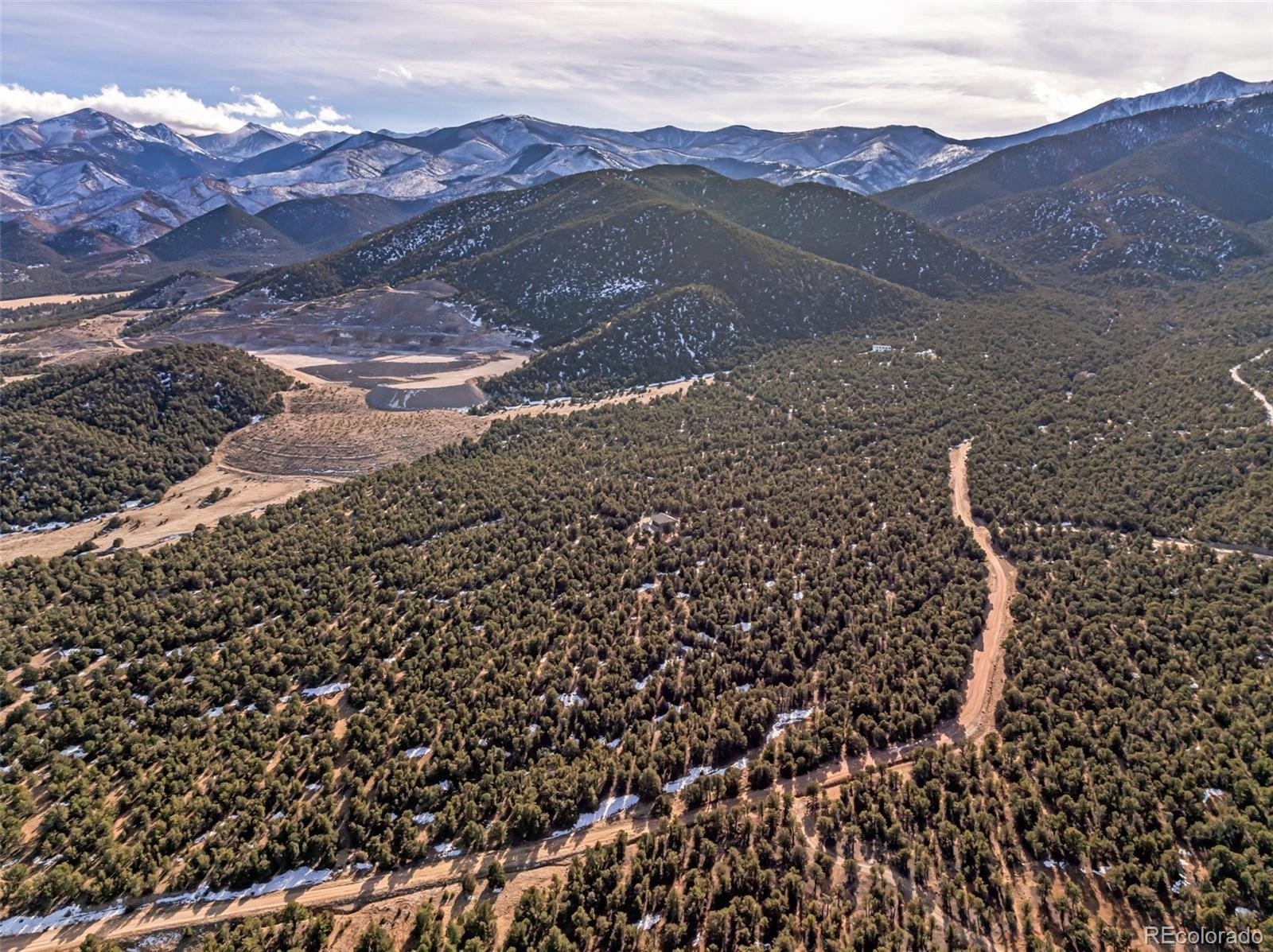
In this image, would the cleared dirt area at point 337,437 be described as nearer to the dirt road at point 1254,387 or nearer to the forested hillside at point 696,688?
the forested hillside at point 696,688

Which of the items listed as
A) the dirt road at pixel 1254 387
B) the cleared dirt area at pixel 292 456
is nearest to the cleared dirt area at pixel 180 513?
the cleared dirt area at pixel 292 456

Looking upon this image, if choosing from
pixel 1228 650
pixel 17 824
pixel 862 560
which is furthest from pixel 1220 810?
pixel 17 824

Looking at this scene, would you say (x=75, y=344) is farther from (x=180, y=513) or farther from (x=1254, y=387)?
(x=1254, y=387)

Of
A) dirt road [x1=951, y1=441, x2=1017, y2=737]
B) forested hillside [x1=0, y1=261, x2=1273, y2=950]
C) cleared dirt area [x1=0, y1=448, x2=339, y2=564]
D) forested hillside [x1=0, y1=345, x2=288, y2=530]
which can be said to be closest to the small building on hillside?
forested hillside [x1=0, y1=261, x2=1273, y2=950]

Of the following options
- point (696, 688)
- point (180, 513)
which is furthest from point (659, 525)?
point (180, 513)

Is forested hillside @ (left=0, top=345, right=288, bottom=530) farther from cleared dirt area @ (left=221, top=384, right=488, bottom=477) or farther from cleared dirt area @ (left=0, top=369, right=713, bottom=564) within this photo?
cleared dirt area @ (left=221, top=384, right=488, bottom=477)
